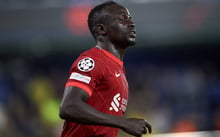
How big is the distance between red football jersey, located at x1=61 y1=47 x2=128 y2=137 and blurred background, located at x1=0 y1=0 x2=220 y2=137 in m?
4.03

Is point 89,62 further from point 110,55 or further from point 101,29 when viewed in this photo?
point 101,29

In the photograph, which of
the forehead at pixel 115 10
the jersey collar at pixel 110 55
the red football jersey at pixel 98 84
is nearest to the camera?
the red football jersey at pixel 98 84

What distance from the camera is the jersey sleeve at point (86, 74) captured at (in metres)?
2.88

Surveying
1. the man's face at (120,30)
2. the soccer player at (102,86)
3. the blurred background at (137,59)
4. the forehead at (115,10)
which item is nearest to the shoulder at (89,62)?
the soccer player at (102,86)

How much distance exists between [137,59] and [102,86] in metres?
5.11

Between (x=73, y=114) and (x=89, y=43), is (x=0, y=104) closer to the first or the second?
(x=89, y=43)

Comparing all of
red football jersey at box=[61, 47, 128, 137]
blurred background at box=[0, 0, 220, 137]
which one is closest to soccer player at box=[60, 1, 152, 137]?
red football jersey at box=[61, 47, 128, 137]

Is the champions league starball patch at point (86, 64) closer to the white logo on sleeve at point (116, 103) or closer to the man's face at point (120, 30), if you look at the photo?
the white logo on sleeve at point (116, 103)

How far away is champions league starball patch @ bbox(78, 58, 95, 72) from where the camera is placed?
2924mm

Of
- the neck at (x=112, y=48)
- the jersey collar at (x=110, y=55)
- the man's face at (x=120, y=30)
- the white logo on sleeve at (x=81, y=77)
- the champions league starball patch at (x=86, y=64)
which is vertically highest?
the man's face at (x=120, y=30)

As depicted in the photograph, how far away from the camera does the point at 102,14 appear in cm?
338

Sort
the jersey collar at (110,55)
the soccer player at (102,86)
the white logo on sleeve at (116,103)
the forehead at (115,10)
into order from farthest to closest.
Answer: the forehead at (115,10) < the jersey collar at (110,55) < the white logo on sleeve at (116,103) < the soccer player at (102,86)

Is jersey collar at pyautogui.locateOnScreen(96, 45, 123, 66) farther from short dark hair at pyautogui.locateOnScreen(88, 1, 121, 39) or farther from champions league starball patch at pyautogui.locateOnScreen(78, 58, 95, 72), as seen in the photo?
champions league starball patch at pyautogui.locateOnScreen(78, 58, 95, 72)

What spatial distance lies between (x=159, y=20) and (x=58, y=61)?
167cm
